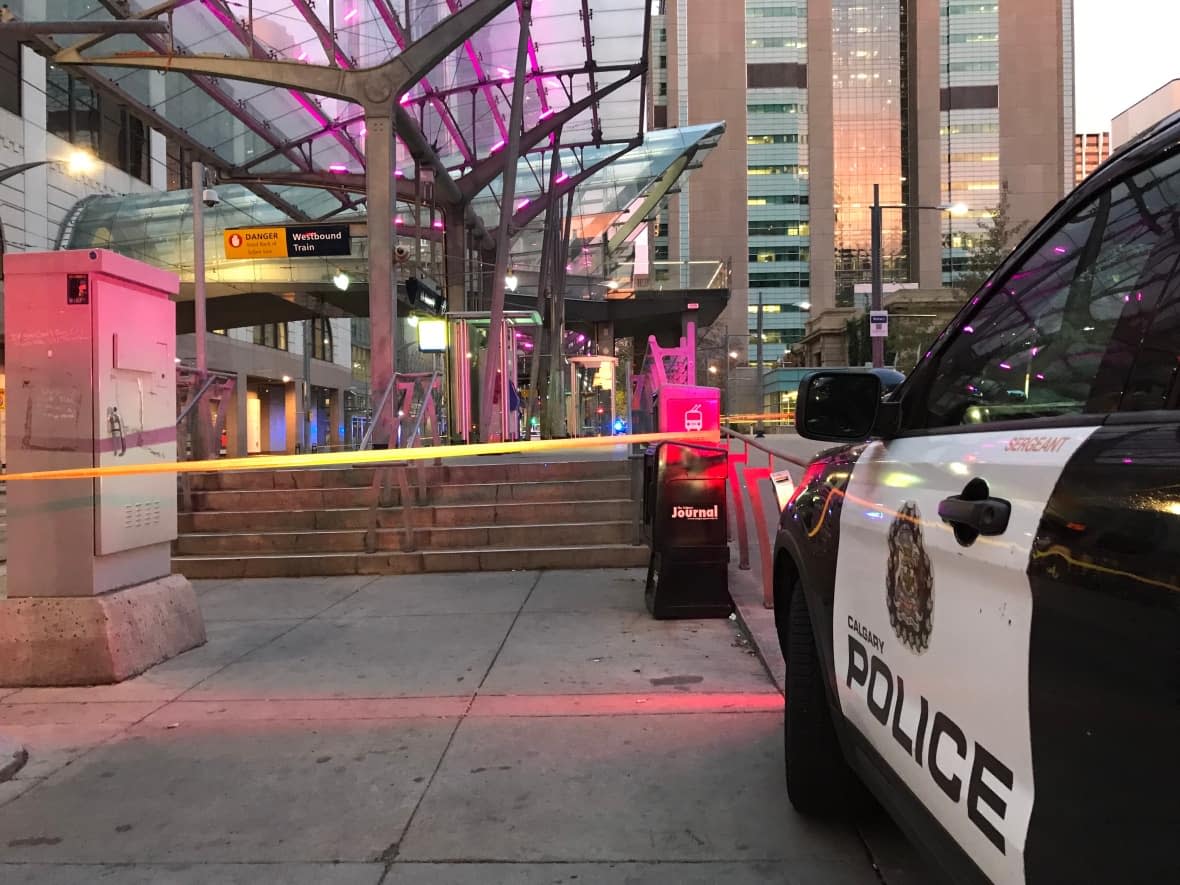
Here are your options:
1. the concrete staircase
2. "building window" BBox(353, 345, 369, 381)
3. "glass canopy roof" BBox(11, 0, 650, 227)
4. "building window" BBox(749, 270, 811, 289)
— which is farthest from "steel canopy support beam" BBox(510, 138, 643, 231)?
"building window" BBox(749, 270, 811, 289)

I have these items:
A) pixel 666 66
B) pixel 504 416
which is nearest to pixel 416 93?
pixel 504 416

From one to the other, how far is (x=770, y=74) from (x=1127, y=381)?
10155cm

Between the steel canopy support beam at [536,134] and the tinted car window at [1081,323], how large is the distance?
16328mm

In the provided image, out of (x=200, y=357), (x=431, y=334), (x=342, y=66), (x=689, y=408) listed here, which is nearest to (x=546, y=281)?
(x=431, y=334)

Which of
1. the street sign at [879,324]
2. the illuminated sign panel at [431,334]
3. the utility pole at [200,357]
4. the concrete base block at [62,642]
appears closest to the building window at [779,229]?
the street sign at [879,324]

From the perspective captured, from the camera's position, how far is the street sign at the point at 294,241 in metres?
14.8

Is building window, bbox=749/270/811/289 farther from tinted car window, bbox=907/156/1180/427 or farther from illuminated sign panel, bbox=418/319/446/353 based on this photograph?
tinted car window, bbox=907/156/1180/427

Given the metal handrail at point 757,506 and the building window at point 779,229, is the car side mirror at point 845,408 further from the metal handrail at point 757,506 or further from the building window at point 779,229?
the building window at point 779,229

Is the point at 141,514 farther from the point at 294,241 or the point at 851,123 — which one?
the point at 851,123

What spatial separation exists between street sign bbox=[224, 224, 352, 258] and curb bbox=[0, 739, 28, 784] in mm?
12144

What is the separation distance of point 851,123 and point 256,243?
299 feet

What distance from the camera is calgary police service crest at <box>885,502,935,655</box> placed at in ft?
6.01

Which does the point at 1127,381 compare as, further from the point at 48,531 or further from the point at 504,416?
the point at 504,416

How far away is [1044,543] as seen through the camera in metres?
1.37
